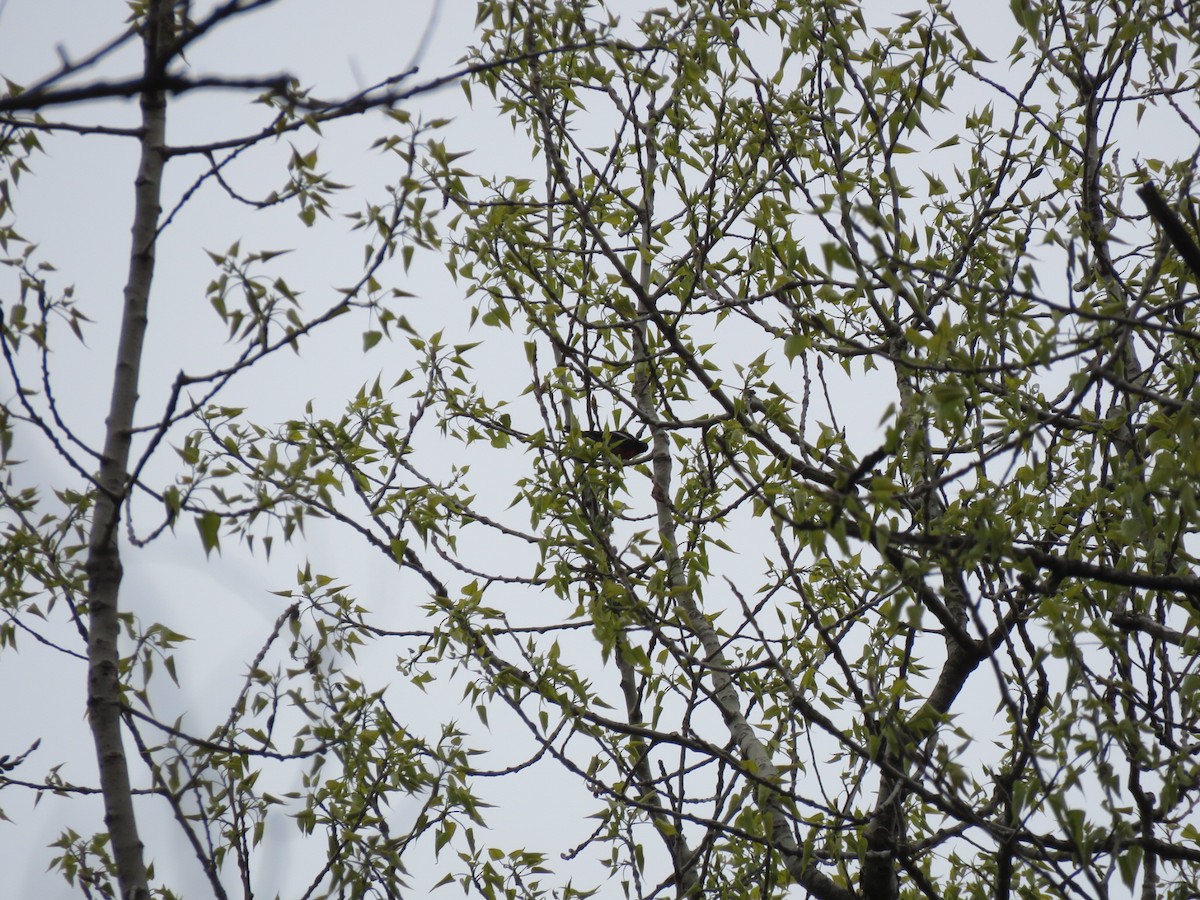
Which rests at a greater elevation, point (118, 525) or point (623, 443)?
point (623, 443)

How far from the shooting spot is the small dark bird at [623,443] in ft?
16.0

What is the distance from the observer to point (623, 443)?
5211 mm

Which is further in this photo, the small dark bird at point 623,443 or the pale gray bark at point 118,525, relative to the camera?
the small dark bird at point 623,443

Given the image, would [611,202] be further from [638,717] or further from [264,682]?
[264,682]

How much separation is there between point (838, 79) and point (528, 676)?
2.78m

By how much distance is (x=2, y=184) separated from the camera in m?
3.00

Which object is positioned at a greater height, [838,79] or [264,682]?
[838,79]

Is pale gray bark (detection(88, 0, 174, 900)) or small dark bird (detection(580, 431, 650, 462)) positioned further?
small dark bird (detection(580, 431, 650, 462))

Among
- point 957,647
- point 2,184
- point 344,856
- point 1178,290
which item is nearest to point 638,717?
point 957,647

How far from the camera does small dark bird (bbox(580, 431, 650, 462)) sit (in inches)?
191

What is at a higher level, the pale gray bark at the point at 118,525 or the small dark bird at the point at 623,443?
the small dark bird at the point at 623,443

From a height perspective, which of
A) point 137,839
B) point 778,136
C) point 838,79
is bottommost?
point 137,839

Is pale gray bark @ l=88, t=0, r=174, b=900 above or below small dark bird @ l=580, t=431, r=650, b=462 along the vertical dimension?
below

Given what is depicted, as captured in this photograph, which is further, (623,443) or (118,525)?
(623,443)
